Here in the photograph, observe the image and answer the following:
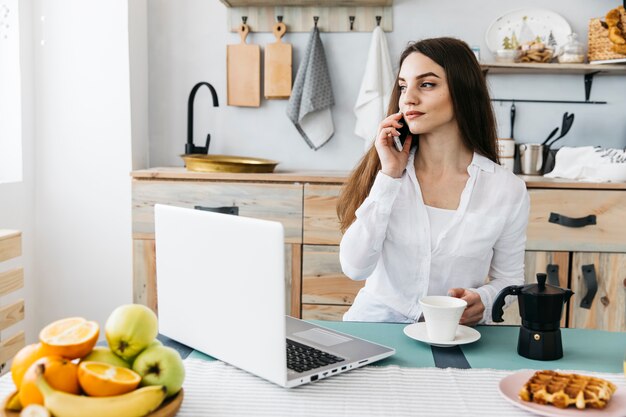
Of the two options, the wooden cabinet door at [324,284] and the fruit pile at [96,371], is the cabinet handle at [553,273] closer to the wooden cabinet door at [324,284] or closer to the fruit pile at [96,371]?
the wooden cabinet door at [324,284]

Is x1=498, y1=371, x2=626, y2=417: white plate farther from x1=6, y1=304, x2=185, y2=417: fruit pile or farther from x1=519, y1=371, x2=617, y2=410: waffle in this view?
x1=6, y1=304, x2=185, y2=417: fruit pile

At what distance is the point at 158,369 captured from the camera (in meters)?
0.87

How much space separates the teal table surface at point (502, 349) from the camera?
3.77ft

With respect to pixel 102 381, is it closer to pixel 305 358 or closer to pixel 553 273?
pixel 305 358

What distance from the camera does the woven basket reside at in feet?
9.29

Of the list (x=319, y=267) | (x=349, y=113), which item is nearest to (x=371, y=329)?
(x=319, y=267)

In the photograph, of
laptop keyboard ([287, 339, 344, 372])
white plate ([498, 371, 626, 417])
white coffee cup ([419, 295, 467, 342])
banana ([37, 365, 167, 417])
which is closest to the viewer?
banana ([37, 365, 167, 417])

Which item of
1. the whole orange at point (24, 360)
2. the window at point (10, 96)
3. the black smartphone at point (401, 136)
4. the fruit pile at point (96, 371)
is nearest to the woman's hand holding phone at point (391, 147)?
the black smartphone at point (401, 136)

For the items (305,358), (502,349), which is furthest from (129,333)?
(502,349)

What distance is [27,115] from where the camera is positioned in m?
2.90

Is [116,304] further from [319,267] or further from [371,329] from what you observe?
[371,329]

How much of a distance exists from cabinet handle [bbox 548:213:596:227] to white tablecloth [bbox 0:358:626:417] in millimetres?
1583

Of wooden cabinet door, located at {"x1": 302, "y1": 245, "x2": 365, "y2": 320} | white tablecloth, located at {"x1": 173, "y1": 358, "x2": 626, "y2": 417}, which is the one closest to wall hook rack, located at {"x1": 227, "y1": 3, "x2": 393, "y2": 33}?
wooden cabinet door, located at {"x1": 302, "y1": 245, "x2": 365, "y2": 320}

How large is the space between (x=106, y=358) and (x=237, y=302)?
0.74 ft
